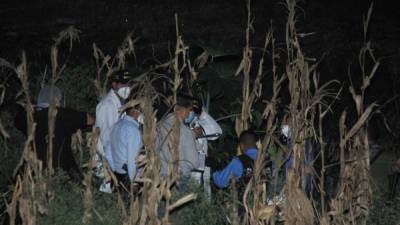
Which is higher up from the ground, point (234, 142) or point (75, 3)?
point (75, 3)

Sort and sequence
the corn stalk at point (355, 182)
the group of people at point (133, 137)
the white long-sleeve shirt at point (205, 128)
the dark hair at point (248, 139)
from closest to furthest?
1. the corn stalk at point (355, 182)
2. the group of people at point (133, 137)
3. the dark hair at point (248, 139)
4. the white long-sleeve shirt at point (205, 128)

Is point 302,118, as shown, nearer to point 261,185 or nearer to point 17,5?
point 261,185

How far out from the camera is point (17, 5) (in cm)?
1301

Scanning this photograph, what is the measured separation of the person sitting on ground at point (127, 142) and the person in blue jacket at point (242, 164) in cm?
60

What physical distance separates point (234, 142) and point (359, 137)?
10.7 feet

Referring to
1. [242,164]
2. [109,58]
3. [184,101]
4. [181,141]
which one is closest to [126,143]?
[181,141]

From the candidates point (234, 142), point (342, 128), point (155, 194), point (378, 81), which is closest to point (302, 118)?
point (342, 128)

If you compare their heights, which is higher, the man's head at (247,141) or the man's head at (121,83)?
the man's head at (121,83)

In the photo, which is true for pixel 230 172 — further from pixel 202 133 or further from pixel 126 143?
pixel 202 133

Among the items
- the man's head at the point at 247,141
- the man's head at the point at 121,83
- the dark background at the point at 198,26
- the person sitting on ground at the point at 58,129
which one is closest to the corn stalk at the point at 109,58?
the man's head at the point at 121,83

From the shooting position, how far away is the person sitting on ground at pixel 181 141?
24.1ft

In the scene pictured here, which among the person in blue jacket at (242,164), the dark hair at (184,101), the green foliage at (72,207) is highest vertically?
the dark hair at (184,101)

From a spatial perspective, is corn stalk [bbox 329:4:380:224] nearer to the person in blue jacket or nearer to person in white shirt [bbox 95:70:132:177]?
the person in blue jacket

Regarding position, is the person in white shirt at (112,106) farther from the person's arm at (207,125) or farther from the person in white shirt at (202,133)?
the person's arm at (207,125)
